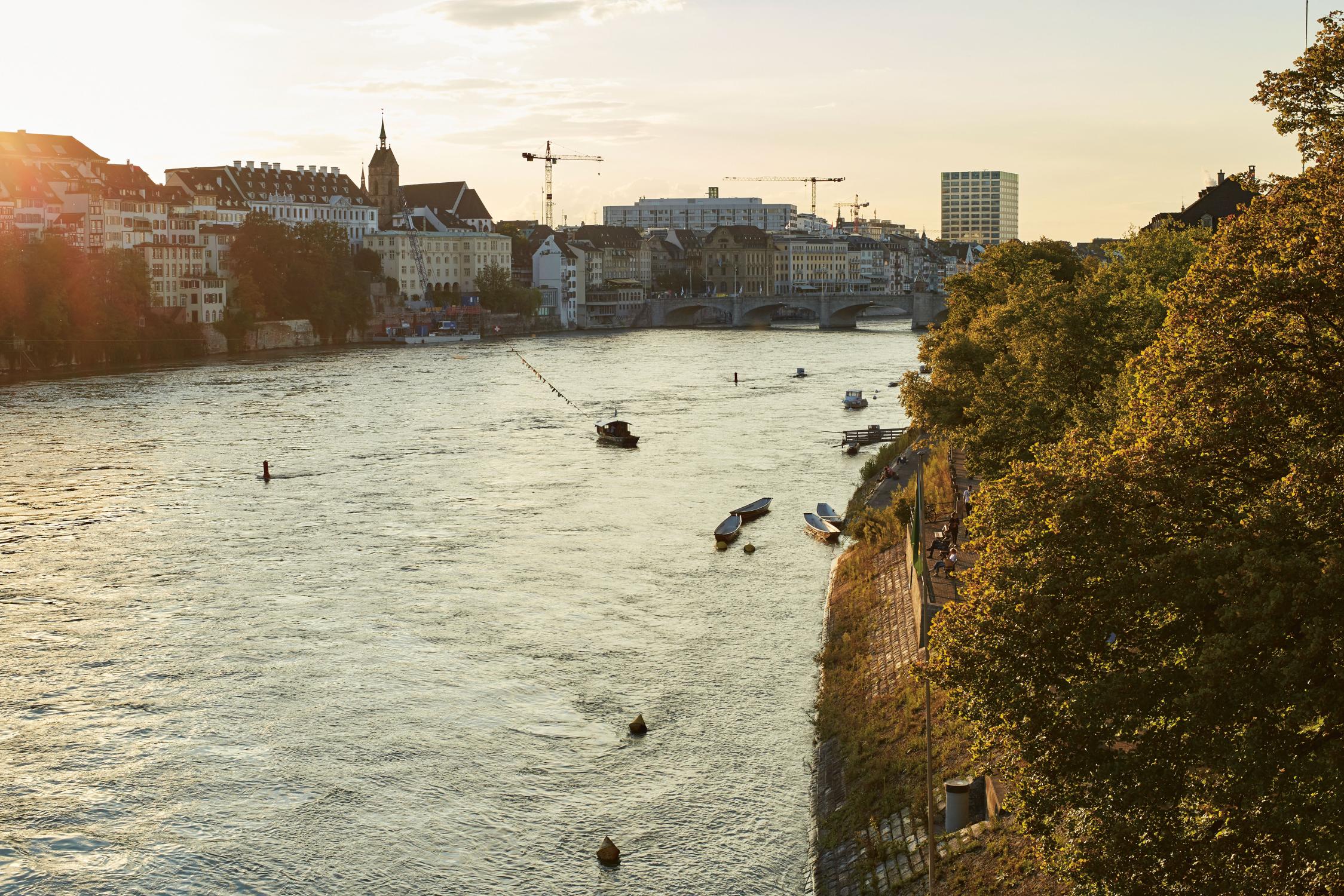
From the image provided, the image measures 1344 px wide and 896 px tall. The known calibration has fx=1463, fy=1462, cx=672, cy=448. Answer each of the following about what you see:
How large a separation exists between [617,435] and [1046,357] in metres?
26.0

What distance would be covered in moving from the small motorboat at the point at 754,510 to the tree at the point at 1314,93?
23.6m

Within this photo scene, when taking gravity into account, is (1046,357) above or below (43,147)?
below

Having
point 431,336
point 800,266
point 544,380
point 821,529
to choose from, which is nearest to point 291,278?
point 431,336

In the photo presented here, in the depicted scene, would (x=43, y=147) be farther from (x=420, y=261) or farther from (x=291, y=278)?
(x=420, y=261)

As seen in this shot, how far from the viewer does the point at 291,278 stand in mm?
102938

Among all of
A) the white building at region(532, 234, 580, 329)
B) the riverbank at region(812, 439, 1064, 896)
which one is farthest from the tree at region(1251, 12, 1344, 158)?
the white building at region(532, 234, 580, 329)

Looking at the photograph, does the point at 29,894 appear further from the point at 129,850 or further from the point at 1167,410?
the point at 1167,410

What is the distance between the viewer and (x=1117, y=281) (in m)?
26.5

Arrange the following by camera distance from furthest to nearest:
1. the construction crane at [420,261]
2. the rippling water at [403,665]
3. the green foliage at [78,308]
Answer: the construction crane at [420,261], the green foliage at [78,308], the rippling water at [403,665]

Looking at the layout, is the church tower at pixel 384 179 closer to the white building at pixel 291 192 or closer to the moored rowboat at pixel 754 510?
the white building at pixel 291 192

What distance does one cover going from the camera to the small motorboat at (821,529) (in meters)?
31.2

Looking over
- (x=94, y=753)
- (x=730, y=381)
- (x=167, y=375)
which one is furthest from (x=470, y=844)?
(x=167, y=375)

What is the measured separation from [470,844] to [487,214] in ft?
453

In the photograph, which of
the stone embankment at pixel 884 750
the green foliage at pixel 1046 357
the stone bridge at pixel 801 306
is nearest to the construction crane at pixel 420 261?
the stone bridge at pixel 801 306
